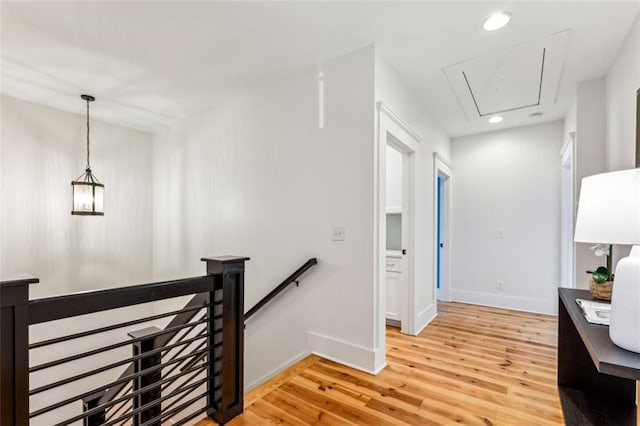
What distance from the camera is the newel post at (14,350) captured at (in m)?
1.07

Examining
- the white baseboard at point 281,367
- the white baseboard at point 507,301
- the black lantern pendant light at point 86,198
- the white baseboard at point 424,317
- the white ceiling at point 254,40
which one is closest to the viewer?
the white ceiling at point 254,40

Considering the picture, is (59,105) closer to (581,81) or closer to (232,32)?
(232,32)

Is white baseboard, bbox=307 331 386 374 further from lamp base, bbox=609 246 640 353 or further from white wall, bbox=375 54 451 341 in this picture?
lamp base, bbox=609 246 640 353

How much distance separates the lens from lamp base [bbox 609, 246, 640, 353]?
1058mm

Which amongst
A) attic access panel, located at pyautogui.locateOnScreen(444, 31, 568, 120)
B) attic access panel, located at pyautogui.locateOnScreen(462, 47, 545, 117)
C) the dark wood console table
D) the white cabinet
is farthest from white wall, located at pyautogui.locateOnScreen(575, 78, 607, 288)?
the white cabinet

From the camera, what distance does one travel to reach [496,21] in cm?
213

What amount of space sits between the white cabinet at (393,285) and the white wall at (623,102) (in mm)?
2065

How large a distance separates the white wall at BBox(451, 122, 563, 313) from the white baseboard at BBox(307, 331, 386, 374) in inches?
108

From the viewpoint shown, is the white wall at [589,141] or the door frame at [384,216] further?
the white wall at [589,141]

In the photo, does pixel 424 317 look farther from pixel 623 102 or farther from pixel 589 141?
pixel 623 102

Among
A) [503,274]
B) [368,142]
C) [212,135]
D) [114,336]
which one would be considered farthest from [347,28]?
[114,336]

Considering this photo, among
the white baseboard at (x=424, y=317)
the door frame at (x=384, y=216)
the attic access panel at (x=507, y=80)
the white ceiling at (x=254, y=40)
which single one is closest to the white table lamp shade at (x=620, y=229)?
the door frame at (x=384, y=216)

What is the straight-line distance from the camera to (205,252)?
3.92 m

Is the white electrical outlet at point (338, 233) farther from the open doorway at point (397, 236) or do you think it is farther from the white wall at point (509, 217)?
the white wall at point (509, 217)
